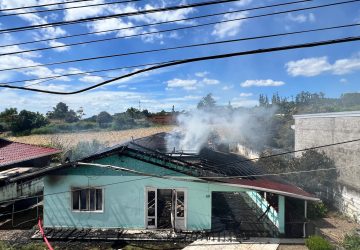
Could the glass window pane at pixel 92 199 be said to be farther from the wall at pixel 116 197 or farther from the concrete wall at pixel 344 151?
the concrete wall at pixel 344 151

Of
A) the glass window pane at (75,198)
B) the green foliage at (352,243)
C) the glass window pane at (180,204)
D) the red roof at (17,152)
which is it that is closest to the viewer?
the green foliage at (352,243)

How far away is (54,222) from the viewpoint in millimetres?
14094

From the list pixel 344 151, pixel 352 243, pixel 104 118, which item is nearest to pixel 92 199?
pixel 352 243

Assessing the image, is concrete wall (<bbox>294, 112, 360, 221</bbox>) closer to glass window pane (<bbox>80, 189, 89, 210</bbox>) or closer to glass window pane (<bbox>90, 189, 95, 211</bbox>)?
glass window pane (<bbox>90, 189, 95, 211</bbox>)

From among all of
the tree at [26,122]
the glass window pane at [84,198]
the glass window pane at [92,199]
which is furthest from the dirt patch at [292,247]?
the tree at [26,122]

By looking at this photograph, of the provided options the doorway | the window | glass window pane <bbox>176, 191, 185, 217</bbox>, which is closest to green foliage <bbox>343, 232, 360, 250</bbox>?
the doorway

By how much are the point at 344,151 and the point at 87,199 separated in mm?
14178

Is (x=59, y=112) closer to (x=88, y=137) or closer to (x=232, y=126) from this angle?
(x=88, y=137)

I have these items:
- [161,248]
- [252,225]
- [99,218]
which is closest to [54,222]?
[99,218]

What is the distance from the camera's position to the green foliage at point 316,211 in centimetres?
1661

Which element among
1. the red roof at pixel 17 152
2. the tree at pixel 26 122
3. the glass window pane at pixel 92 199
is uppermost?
the tree at pixel 26 122

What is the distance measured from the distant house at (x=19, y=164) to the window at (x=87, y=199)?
3330mm

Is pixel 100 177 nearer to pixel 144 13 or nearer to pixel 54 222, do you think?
pixel 54 222

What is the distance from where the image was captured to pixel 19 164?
20.0m
